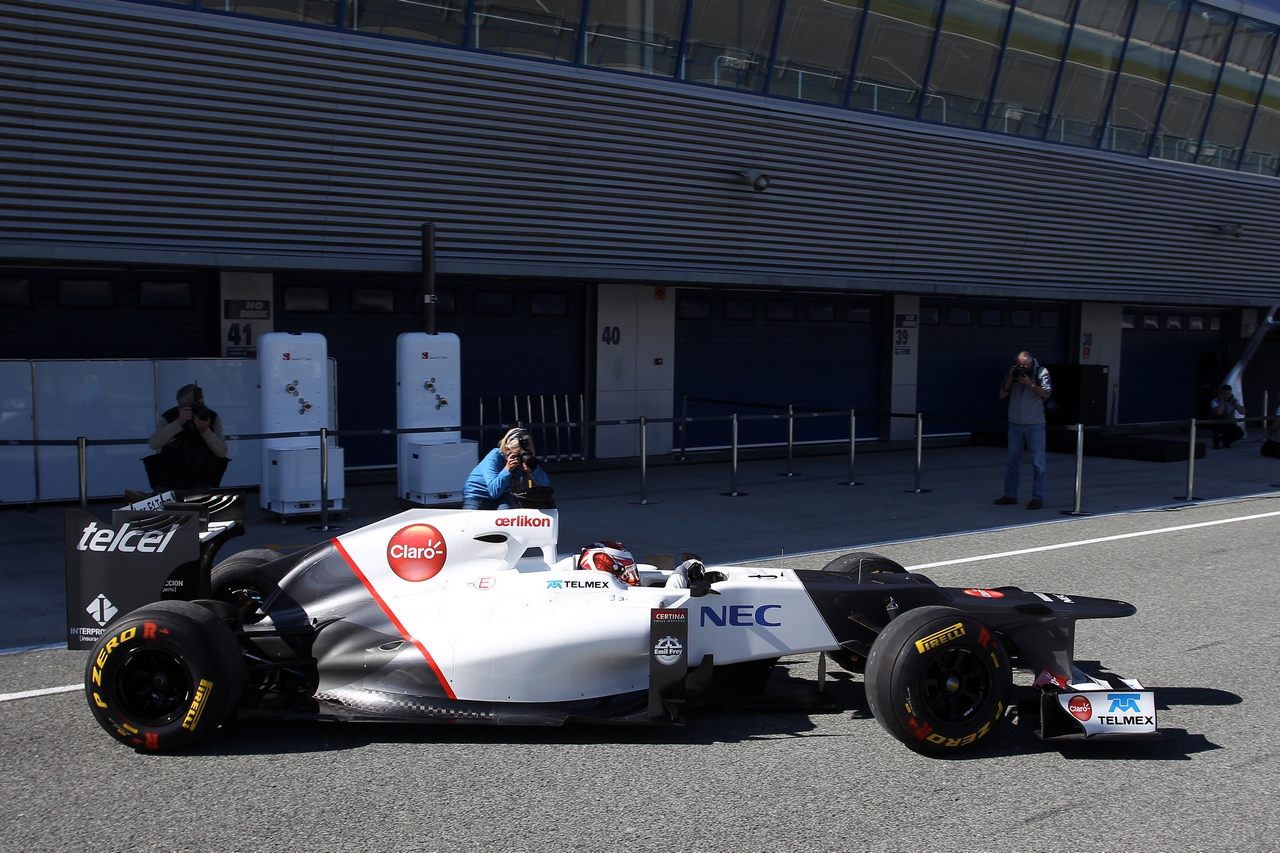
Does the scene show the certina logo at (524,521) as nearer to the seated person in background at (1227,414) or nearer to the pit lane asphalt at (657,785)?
the pit lane asphalt at (657,785)

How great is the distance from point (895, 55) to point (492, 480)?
1311cm

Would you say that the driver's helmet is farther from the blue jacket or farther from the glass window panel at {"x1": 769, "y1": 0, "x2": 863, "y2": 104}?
the glass window panel at {"x1": 769, "y1": 0, "x2": 863, "y2": 104}

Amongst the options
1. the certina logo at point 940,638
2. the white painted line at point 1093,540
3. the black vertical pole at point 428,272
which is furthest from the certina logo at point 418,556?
the black vertical pole at point 428,272

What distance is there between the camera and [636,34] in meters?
15.0

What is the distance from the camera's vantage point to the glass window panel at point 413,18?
42.0 ft

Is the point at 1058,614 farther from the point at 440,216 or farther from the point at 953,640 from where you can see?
the point at 440,216

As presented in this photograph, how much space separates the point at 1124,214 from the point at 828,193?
771cm

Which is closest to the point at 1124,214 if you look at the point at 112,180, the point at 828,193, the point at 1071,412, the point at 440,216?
the point at 1071,412

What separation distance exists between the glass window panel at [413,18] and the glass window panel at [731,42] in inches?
138

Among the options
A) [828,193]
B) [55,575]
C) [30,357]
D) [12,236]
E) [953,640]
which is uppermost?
[828,193]

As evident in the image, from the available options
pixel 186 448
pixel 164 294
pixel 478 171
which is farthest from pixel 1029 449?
pixel 164 294

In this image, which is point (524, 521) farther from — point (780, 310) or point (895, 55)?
point (895, 55)

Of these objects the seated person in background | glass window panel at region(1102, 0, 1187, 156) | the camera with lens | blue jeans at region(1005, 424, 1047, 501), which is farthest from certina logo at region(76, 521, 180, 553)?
the seated person in background

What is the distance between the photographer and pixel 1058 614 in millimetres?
5617
